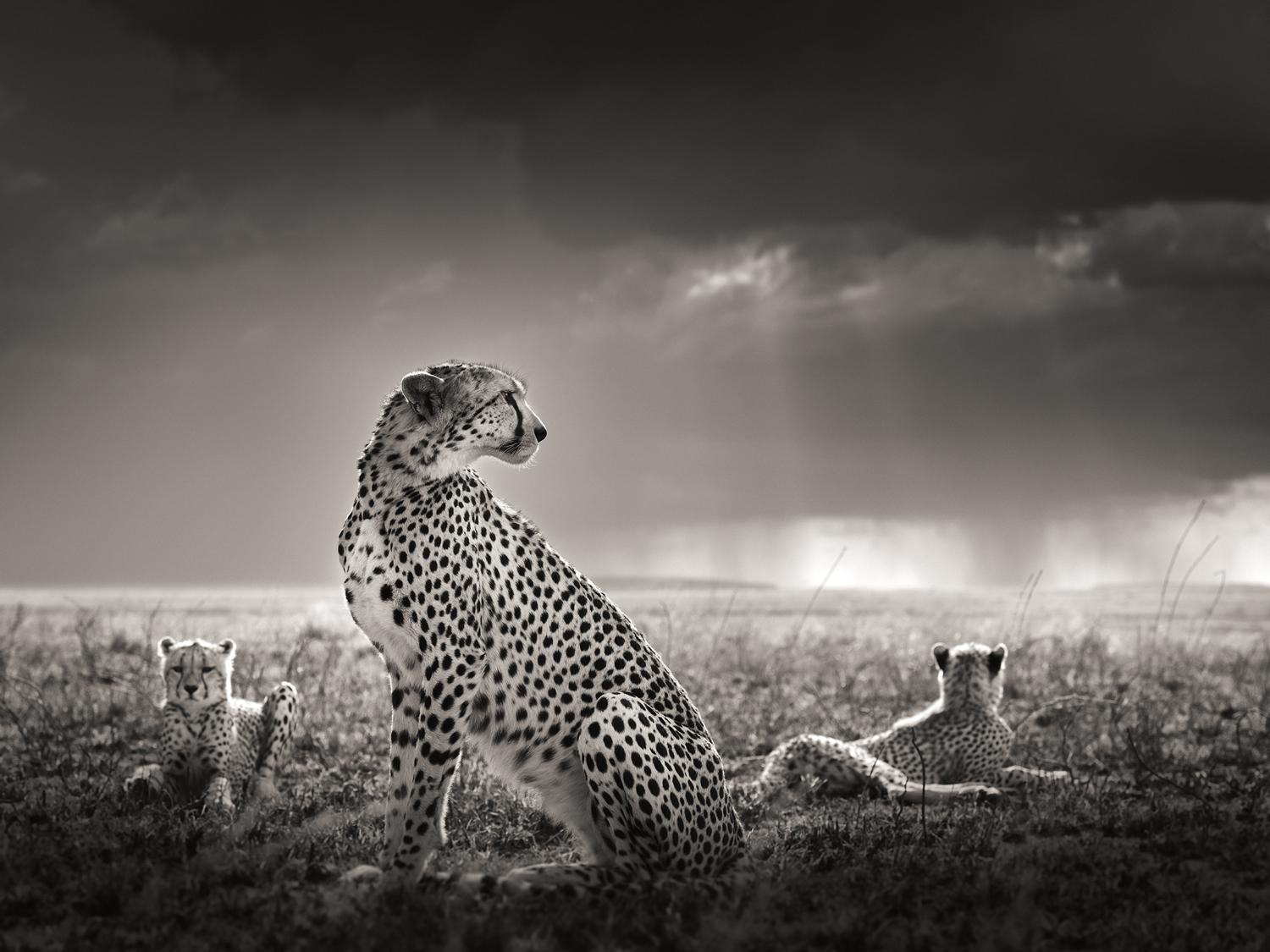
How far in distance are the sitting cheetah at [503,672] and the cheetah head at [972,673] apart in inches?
127

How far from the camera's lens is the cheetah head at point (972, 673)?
7.46 metres

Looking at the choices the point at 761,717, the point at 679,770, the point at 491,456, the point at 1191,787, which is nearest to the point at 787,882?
the point at 679,770

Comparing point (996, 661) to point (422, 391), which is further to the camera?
point (996, 661)

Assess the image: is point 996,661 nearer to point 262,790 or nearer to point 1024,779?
point 1024,779

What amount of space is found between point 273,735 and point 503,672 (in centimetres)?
288

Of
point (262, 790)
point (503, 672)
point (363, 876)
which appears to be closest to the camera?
point (363, 876)

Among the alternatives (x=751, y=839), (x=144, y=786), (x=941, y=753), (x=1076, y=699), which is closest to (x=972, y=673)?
(x=941, y=753)

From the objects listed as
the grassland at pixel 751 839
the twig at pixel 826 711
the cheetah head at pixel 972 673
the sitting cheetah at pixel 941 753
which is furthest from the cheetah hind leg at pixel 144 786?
the cheetah head at pixel 972 673

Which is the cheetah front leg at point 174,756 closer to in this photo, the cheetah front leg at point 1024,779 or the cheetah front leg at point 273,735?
the cheetah front leg at point 273,735

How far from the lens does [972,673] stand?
753 centimetres

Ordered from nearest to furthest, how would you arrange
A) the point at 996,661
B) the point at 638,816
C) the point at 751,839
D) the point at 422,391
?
the point at 638,816, the point at 422,391, the point at 751,839, the point at 996,661

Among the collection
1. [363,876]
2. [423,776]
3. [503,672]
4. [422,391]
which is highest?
[422,391]

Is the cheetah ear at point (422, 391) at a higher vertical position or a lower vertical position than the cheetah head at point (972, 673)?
higher

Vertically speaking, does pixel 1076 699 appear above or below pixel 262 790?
above
